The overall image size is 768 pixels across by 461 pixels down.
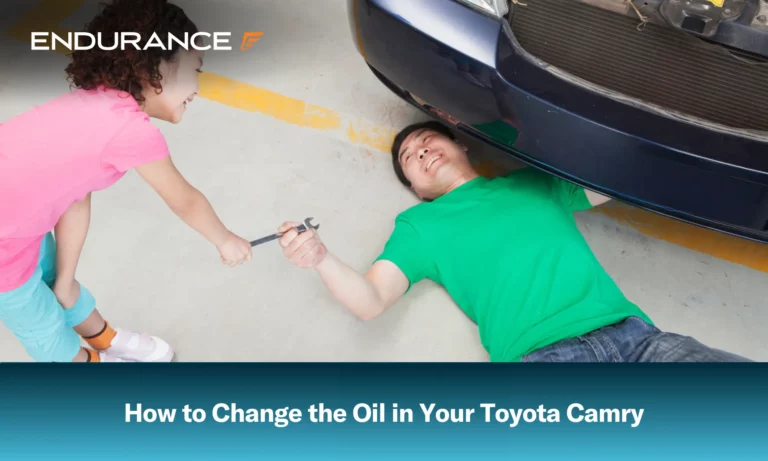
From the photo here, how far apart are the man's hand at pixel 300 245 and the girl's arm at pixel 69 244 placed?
551 mm

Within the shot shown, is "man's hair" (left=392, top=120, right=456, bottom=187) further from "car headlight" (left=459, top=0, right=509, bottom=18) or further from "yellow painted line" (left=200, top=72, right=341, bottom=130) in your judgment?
"car headlight" (left=459, top=0, right=509, bottom=18)

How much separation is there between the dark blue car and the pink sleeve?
88 cm

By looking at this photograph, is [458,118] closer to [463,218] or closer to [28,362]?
[463,218]

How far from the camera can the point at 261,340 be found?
2.19 metres

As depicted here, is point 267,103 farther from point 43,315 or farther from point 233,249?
point 43,315

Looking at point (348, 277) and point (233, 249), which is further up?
point (233, 249)

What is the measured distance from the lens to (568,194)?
2.16 meters

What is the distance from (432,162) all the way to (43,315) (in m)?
1.36

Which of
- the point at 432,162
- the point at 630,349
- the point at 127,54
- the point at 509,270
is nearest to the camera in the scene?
the point at 127,54

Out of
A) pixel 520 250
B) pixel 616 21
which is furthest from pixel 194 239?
pixel 616 21

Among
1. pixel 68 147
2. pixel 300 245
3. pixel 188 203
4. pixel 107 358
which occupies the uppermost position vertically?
pixel 68 147

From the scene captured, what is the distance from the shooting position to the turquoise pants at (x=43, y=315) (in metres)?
1.66

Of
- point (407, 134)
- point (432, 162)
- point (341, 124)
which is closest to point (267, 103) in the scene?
point (341, 124)

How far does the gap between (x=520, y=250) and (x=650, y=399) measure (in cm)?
60
